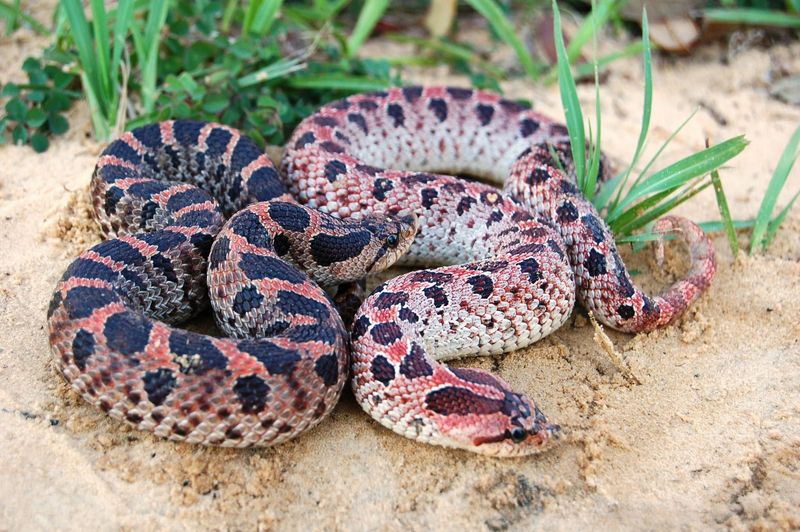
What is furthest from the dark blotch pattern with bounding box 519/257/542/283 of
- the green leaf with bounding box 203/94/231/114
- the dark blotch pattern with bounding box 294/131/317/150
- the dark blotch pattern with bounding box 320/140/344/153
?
the green leaf with bounding box 203/94/231/114

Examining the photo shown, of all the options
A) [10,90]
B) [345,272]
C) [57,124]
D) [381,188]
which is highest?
[381,188]

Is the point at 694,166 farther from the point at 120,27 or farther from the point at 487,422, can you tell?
the point at 120,27

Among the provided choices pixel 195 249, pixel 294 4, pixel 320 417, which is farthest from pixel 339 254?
pixel 294 4

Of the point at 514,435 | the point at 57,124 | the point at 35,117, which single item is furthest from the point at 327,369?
the point at 35,117

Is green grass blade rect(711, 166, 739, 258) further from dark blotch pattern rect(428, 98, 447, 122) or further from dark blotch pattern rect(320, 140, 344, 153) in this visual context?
dark blotch pattern rect(320, 140, 344, 153)

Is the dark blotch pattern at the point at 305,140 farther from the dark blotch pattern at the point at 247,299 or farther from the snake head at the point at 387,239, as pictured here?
the dark blotch pattern at the point at 247,299

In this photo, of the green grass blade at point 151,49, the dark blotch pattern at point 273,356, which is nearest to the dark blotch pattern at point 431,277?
the dark blotch pattern at point 273,356
